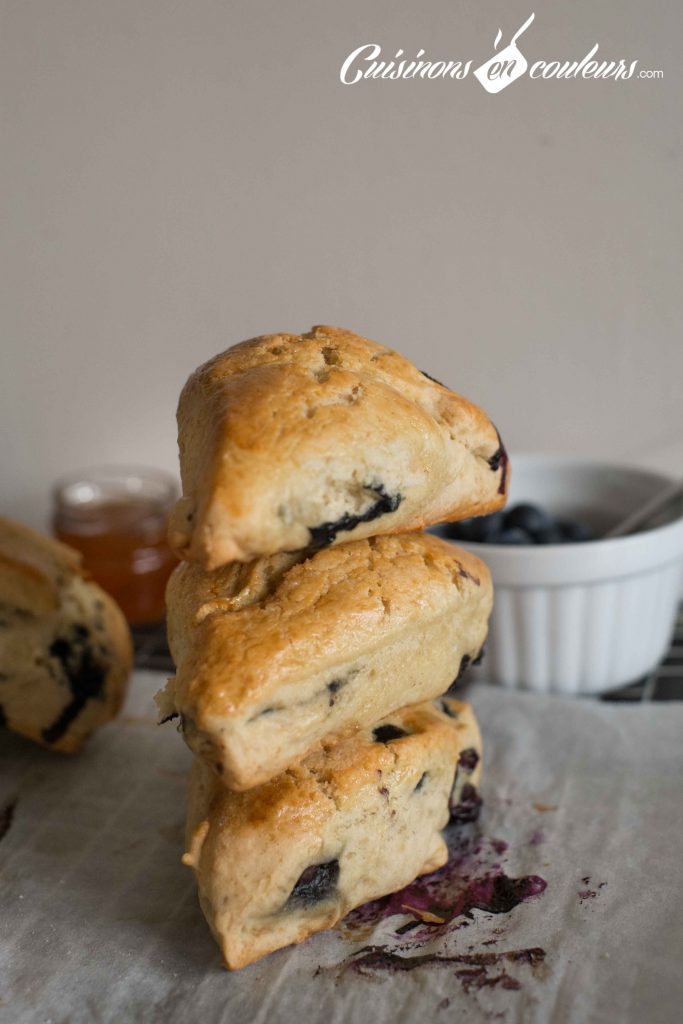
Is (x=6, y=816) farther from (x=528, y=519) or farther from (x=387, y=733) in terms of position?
(x=528, y=519)

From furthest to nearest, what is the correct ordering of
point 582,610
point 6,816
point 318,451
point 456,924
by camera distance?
1. point 582,610
2. point 6,816
3. point 456,924
4. point 318,451

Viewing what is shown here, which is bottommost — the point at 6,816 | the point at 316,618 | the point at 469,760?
the point at 6,816

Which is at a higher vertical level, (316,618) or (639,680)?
(316,618)

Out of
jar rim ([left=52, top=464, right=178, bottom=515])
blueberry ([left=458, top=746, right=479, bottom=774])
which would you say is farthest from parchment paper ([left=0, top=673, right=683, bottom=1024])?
jar rim ([left=52, top=464, right=178, bottom=515])

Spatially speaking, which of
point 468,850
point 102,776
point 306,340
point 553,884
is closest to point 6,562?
point 102,776

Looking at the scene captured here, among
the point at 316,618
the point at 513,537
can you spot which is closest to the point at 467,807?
the point at 316,618

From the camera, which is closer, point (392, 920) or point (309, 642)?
point (309, 642)

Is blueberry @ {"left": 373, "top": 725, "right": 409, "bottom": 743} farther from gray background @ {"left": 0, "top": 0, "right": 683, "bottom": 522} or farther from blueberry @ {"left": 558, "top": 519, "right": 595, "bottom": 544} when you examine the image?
gray background @ {"left": 0, "top": 0, "right": 683, "bottom": 522}

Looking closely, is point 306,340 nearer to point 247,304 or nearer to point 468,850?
point 468,850
